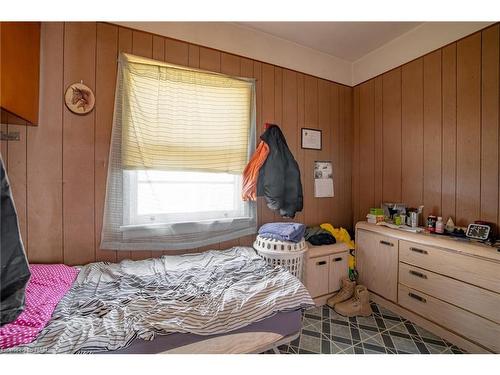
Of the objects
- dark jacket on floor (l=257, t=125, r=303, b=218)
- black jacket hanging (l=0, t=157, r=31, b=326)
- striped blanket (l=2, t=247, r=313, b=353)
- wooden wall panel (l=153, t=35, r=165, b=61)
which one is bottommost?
striped blanket (l=2, t=247, r=313, b=353)

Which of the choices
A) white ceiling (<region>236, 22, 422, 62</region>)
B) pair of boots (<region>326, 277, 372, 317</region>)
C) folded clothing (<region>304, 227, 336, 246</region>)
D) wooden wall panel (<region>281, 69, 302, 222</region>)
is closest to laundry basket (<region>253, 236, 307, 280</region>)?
folded clothing (<region>304, 227, 336, 246</region>)

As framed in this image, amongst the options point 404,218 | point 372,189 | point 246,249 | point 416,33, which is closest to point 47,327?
point 246,249

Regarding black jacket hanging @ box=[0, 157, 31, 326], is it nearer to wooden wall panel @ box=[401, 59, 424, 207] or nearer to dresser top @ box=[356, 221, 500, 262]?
dresser top @ box=[356, 221, 500, 262]

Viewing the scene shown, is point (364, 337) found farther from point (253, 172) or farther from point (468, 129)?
point (468, 129)

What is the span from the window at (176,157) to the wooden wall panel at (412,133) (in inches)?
60.2

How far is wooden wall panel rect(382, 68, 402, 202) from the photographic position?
7.35ft

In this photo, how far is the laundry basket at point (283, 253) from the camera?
67.6 inches

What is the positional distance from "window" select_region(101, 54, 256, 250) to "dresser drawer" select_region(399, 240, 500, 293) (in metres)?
1.33

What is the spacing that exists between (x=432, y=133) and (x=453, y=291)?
132 centimetres

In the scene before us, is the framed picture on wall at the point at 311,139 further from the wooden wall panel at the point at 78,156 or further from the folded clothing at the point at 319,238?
the wooden wall panel at the point at 78,156

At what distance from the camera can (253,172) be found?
1969 mm

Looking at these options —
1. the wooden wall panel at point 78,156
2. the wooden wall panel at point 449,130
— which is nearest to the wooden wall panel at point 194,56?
the wooden wall panel at point 78,156

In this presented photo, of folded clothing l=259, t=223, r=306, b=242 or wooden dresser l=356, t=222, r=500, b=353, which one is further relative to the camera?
folded clothing l=259, t=223, r=306, b=242
